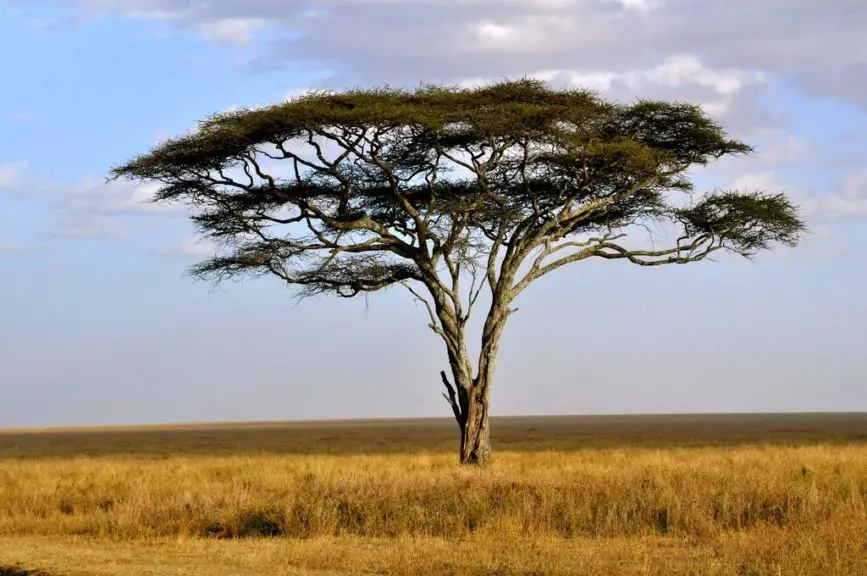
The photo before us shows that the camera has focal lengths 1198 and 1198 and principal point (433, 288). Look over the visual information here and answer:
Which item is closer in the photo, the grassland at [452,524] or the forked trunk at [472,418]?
the grassland at [452,524]

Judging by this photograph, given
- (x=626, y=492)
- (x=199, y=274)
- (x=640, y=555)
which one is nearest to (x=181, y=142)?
(x=199, y=274)

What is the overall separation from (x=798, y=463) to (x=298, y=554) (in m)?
14.7

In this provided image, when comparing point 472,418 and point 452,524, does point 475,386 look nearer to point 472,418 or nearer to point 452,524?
point 472,418

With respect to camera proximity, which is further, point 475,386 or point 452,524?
point 475,386

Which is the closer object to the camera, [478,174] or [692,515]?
[692,515]

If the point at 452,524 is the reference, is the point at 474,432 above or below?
above

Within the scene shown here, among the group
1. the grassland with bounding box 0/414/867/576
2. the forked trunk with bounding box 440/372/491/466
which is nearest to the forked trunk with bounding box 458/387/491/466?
the forked trunk with bounding box 440/372/491/466

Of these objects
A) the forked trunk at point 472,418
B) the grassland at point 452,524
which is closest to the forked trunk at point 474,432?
the forked trunk at point 472,418

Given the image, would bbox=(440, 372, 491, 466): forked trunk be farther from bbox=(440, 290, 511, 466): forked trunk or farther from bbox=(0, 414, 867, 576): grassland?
bbox=(0, 414, 867, 576): grassland

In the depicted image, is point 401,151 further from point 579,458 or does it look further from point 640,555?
point 640,555

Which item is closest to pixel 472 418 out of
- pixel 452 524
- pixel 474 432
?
pixel 474 432

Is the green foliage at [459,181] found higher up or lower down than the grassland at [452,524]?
higher up

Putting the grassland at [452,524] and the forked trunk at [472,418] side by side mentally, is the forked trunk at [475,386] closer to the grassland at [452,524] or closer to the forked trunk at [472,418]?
the forked trunk at [472,418]

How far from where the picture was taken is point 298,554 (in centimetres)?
1354
